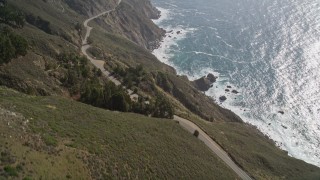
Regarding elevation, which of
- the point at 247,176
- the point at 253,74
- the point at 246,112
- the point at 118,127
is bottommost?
the point at 118,127

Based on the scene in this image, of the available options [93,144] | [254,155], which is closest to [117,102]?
[93,144]

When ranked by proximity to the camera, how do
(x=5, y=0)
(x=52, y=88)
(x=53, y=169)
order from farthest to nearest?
(x=5, y=0), (x=52, y=88), (x=53, y=169)

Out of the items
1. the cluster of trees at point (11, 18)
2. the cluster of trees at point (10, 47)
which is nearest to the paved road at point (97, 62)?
the cluster of trees at point (11, 18)

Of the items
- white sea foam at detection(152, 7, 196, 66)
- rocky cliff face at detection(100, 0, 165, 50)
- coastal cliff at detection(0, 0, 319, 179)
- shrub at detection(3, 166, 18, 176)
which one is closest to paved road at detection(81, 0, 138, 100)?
coastal cliff at detection(0, 0, 319, 179)

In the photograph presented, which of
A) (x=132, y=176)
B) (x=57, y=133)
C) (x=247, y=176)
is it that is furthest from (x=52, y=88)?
(x=247, y=176)

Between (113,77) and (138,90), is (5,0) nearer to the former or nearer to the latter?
(113,77)

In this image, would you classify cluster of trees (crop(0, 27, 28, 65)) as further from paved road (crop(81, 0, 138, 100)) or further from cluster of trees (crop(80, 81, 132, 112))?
paved road (crop(81, 0, 138, 100))

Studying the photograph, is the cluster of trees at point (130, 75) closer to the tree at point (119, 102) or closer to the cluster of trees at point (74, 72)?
the cluster of trees at point (74, 72)
